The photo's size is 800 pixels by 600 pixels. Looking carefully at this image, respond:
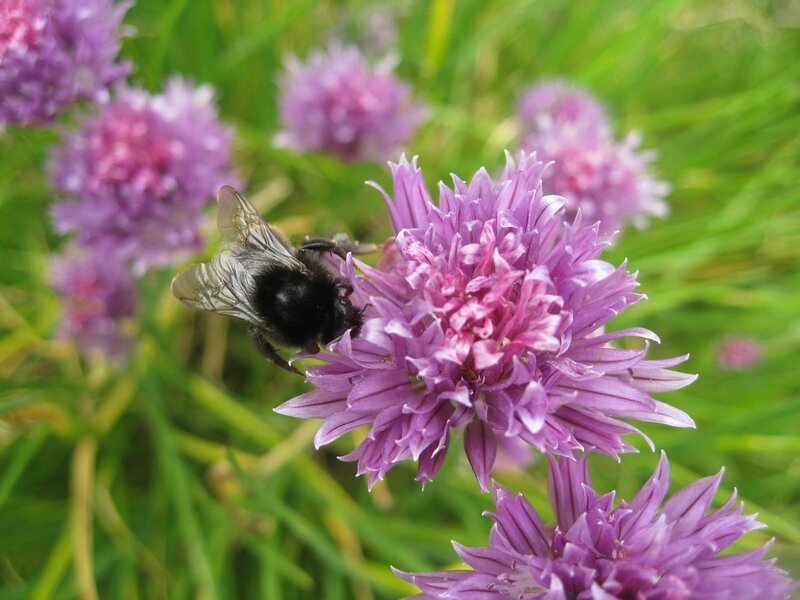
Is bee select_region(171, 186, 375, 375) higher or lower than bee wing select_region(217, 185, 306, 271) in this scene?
lower

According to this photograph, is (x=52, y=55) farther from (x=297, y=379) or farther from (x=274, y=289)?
(x=297, y=379)

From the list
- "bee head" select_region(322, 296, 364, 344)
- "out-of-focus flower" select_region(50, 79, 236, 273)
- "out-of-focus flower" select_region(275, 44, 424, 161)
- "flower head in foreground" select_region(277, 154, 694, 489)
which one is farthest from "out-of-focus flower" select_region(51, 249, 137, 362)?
"flower head in foreground" select_region(277, 154, 694, 489)

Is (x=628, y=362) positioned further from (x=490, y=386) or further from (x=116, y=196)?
(x=116, y=196)

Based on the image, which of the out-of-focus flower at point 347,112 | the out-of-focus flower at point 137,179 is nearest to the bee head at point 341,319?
the out-of-focus flower at point 137,179

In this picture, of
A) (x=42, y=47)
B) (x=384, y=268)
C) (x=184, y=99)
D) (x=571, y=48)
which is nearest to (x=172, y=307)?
(x=184, y=99)

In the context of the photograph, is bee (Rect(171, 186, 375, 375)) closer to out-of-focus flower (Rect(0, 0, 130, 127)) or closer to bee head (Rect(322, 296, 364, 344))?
bee head (Rect(322, 296, 364, 344))

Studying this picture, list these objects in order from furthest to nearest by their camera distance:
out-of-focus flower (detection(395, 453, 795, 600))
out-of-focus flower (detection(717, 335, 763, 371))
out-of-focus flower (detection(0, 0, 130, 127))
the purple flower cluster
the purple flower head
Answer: out-of-focus flower (detection(717, 335, 763, 371))
the purple flower head
the purple flower cluster
out-of-focus flower (detection(0, 0, 130, 127))
out-of-focus flower (detection(395, 453, 795, 600))

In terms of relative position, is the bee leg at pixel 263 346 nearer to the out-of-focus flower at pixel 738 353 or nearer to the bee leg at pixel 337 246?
the bee leg at pixel 337 246
